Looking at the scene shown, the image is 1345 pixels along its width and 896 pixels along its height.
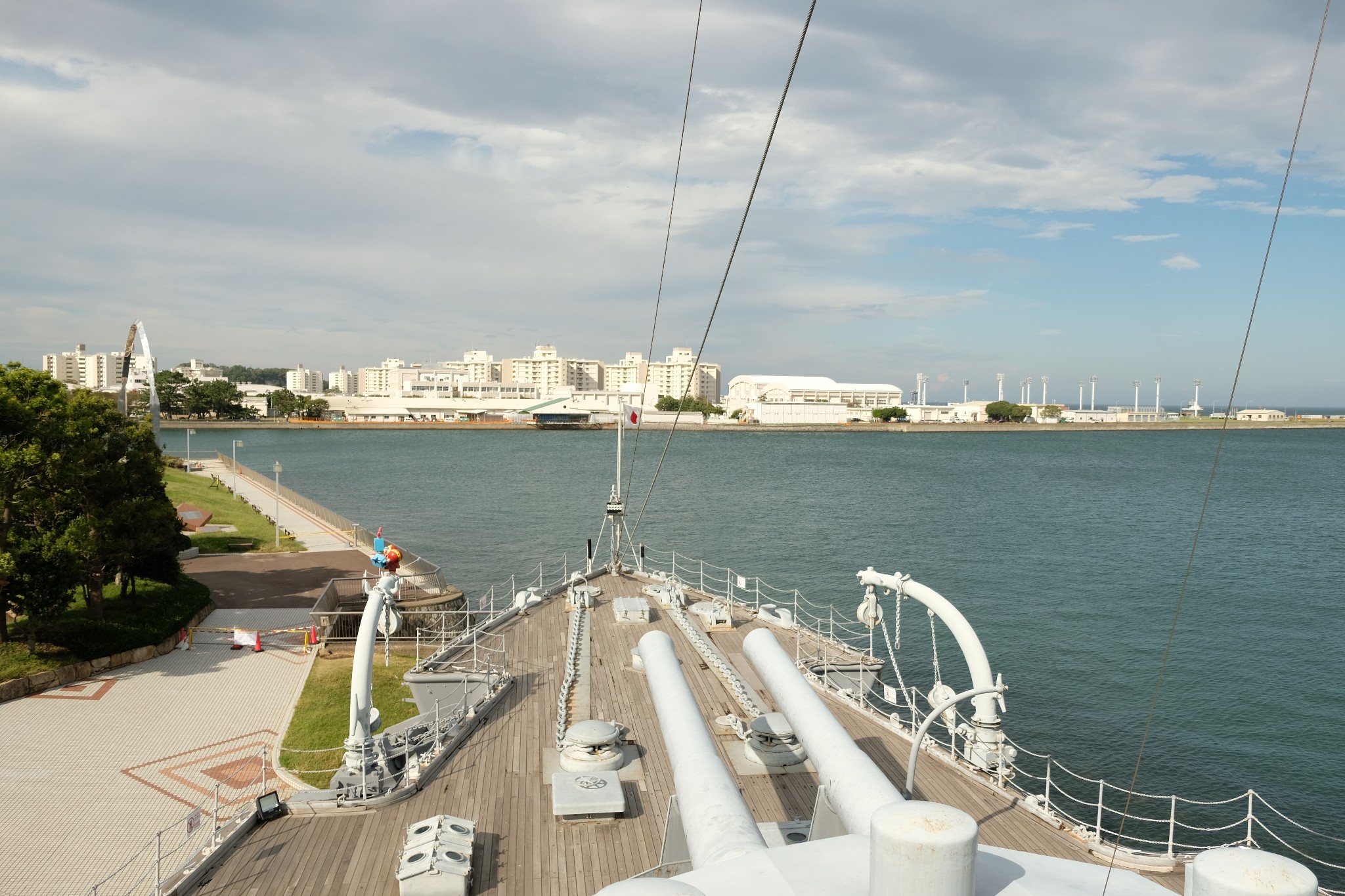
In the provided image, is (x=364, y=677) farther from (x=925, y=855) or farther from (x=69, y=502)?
(x=69, y=502)

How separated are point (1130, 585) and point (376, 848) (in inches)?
1726

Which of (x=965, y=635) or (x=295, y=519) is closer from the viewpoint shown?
(x=965, y=635)

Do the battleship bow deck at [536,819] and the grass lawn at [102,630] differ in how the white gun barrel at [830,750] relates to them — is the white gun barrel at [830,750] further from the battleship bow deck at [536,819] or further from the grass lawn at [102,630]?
the grass lawn at [102,630]

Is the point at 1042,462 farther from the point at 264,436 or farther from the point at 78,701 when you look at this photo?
the point at 264,436

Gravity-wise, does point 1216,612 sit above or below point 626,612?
below

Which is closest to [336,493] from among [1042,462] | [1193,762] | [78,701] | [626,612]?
[78,701]

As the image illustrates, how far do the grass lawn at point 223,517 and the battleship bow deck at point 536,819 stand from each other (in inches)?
1332

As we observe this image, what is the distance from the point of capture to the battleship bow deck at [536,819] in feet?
32.4

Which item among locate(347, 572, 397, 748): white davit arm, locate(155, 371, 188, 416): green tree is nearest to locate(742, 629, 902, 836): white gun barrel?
locate(347, 572, 397, 748): white davit arm

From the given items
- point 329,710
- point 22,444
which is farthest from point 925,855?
point 22,444

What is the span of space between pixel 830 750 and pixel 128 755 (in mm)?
17528

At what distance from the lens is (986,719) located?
13789 millimetres

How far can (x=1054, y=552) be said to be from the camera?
52781mm

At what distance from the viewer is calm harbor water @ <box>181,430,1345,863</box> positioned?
2528 centimetres
